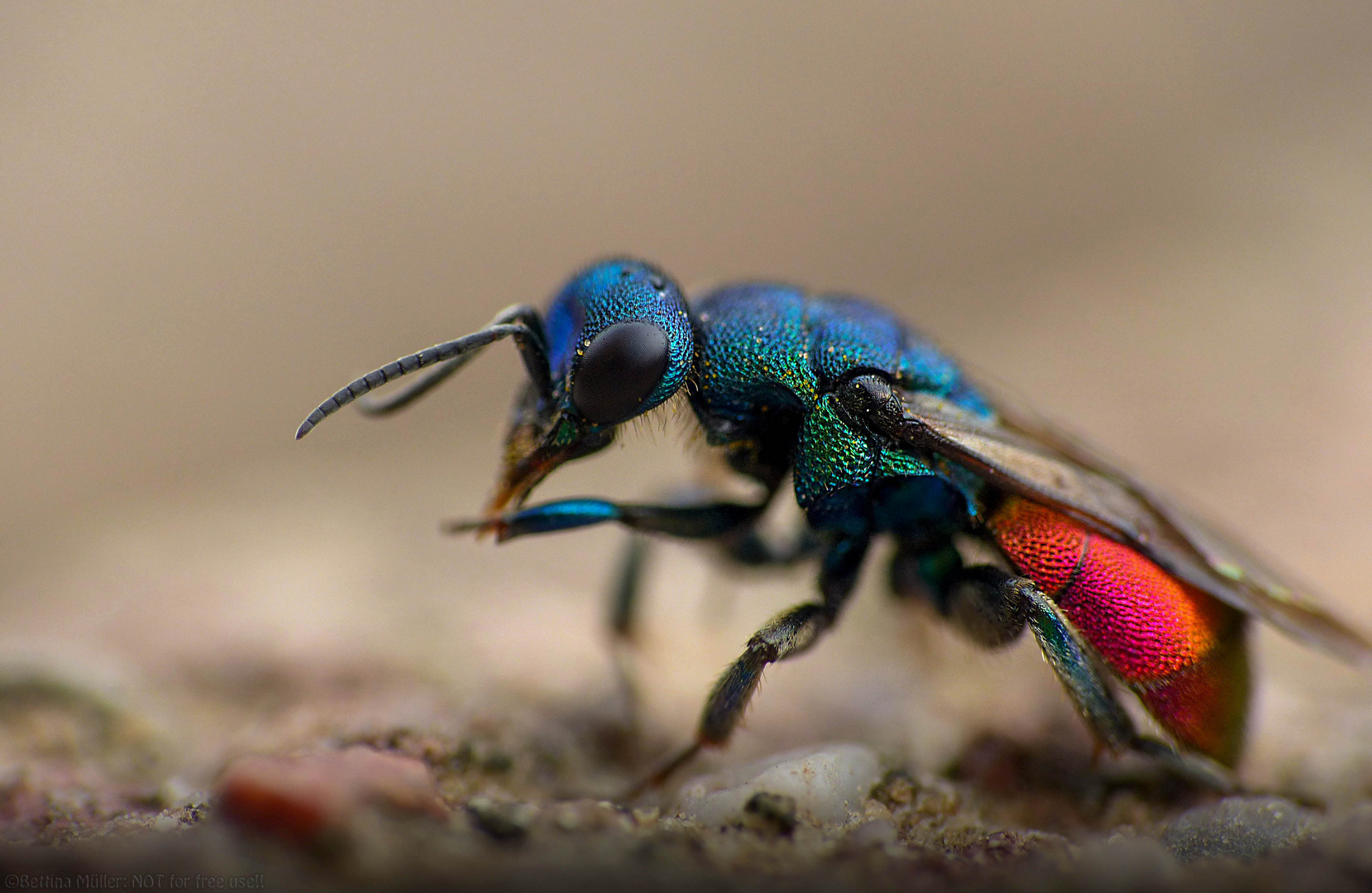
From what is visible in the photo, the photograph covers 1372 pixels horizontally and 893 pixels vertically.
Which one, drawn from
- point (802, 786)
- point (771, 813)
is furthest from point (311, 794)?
point (802, 786)

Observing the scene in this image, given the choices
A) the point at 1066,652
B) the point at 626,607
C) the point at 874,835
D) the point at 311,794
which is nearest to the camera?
the point at 311,794

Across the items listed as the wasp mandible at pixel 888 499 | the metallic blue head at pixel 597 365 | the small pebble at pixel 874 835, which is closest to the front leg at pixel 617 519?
the wasp mandible at pixel 888 499

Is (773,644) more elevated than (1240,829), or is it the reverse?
(773,644)

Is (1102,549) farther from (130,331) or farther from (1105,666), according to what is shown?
(130,331)

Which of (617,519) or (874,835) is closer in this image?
(874,835)

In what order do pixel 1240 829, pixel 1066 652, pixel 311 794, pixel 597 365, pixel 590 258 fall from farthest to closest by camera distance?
pixel 590 258 < pixel 597 365 < pixel 1066 652 < pixel 1240 829 < pixel 311 794

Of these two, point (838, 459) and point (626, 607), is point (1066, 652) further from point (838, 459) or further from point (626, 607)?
point (626, 607)
